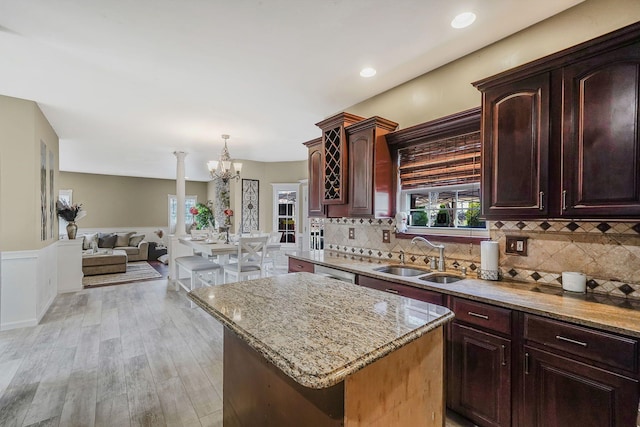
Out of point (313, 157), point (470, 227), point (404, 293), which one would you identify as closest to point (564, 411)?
point (404, 293)

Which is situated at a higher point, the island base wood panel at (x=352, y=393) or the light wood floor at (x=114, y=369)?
the island base wood panel at (x=352, y=393)

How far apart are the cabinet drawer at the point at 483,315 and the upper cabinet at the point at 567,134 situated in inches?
24.6

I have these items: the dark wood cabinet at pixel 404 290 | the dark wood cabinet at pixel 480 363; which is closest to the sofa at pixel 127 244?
the dark wood cabinet at pixel 404 290

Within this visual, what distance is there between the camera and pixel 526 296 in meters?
1.68

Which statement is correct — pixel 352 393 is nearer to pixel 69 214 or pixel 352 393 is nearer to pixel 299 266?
pixel 299 266

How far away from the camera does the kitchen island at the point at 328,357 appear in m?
0.88

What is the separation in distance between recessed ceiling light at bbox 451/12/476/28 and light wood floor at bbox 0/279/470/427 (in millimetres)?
2693

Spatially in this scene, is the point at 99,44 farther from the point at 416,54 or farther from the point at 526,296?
the point at 526,296

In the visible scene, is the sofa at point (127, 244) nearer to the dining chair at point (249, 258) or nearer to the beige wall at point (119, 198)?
the beige wall at point (119, 198)

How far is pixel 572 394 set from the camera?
1.38 metres

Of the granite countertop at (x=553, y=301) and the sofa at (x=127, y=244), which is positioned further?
the sofa at (x=127, y=244)

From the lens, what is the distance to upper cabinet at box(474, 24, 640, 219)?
4.76 feet

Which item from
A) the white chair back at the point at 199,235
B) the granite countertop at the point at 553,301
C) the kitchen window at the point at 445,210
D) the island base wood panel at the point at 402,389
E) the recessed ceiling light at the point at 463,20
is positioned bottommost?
the island base wood panel at the point at 402,389

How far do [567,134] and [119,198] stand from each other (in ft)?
36.7
